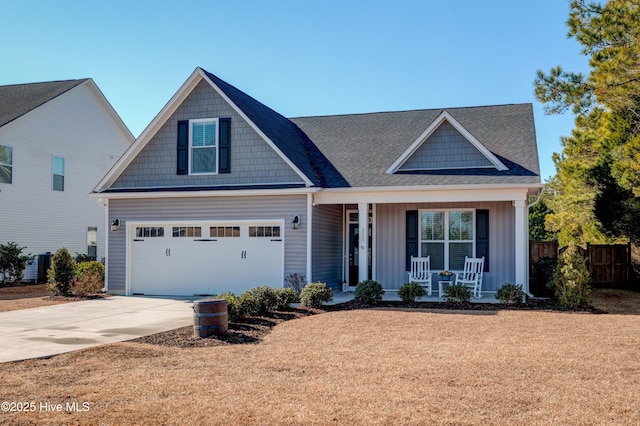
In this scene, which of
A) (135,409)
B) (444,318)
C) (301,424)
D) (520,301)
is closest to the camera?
(301,424)

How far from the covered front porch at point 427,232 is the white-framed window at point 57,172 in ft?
39.4

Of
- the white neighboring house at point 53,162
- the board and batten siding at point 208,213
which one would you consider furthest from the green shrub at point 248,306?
the white neighboring house at point 53,162

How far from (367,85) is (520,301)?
748 cm

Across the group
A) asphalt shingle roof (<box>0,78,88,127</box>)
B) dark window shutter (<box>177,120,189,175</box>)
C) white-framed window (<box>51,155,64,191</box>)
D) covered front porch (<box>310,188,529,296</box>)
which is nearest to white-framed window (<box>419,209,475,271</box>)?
covered front porch (<box>310,188,529,296</box>)

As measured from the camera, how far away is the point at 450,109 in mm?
19875

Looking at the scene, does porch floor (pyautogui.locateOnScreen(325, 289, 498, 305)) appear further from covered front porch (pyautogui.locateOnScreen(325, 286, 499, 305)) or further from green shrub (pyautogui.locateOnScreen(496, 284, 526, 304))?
green shrub (pyautogui.locateOnScreen(496, 284, 526, 304))

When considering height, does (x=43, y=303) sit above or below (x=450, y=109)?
below

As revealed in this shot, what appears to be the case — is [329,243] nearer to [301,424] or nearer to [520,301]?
[520,301]

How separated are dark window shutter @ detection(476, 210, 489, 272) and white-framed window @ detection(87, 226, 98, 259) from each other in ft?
53.5

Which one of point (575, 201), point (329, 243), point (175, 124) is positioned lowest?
point (329, 243)

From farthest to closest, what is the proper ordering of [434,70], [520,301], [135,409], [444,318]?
[434,70]
[520,301]
[444,318]
[135,409]

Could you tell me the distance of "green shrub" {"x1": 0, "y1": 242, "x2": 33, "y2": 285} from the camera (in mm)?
20188

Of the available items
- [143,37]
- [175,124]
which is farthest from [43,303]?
[143,37]

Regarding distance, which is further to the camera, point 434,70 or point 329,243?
point 329,243
